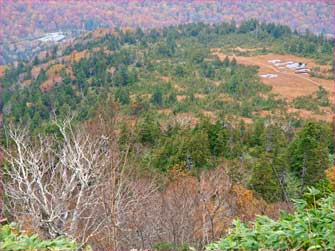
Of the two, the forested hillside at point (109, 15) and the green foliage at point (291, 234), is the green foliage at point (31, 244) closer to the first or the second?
the green foliage at point (291, 234)

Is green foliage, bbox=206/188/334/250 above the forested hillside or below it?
above

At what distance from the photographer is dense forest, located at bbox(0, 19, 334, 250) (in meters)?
6.47

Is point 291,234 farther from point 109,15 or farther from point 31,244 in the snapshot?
point 109,15

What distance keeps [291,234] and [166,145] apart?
1865cm

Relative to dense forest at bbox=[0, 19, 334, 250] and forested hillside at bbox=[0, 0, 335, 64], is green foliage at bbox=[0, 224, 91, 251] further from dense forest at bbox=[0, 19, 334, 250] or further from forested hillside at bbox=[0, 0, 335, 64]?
forested hillside at bbox=[0, 0, 335, 64]

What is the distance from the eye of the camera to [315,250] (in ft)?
9.46

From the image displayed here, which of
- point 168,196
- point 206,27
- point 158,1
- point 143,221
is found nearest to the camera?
point 143,221

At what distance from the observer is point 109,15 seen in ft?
389

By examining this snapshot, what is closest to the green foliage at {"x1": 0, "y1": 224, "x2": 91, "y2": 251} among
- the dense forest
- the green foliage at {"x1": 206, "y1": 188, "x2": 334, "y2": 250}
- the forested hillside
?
the dense forest

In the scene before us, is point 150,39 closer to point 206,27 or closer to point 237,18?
point 206,27

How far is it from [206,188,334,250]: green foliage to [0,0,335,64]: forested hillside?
286 feet

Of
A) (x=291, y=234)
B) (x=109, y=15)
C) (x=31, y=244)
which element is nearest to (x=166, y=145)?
(x=291, y=234)

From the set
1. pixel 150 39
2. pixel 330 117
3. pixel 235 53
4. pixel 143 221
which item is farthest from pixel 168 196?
pixel 150 39

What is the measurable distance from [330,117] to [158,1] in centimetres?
8245
